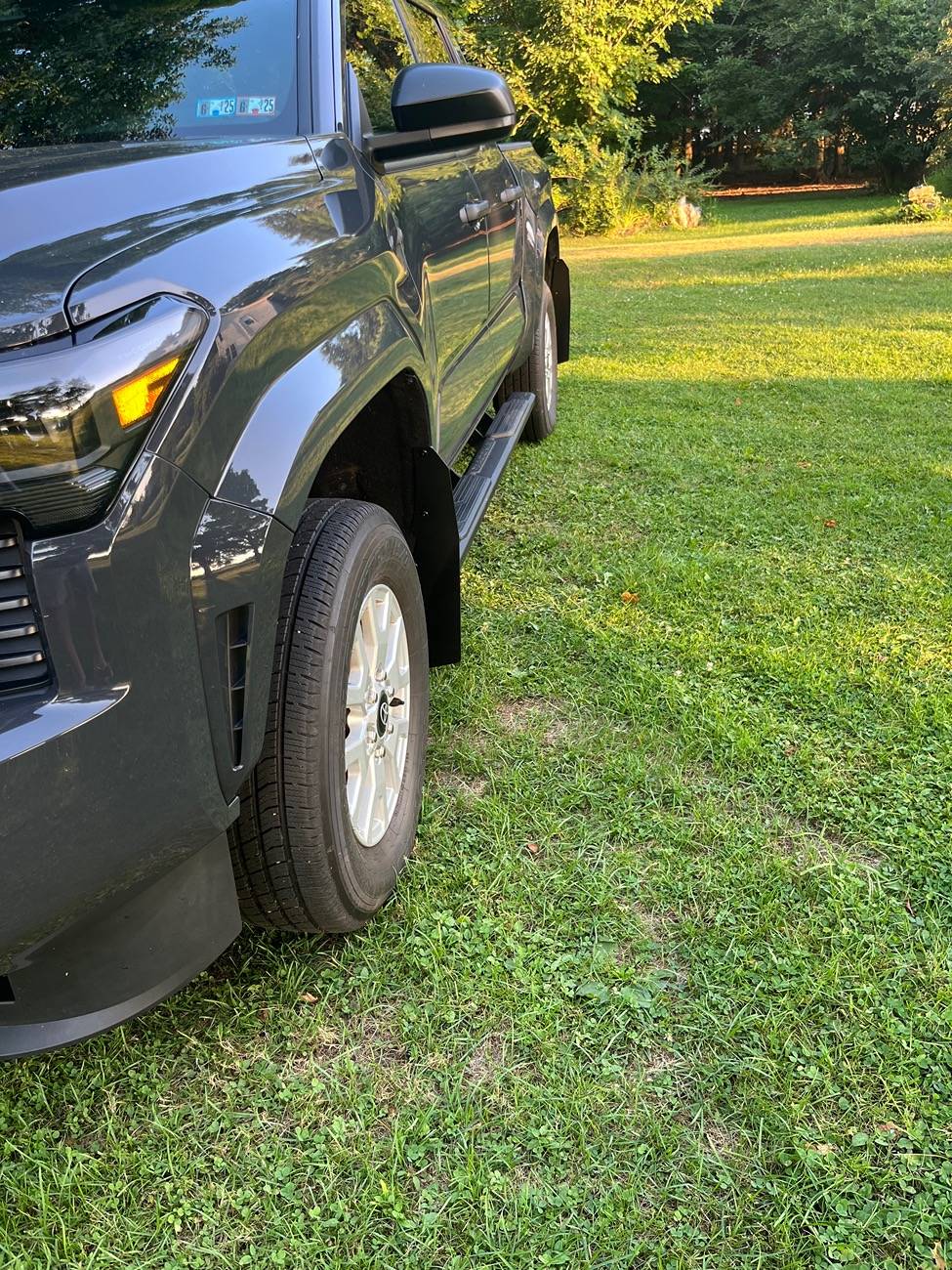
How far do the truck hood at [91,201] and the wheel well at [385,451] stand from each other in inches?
23.3

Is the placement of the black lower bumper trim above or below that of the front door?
below

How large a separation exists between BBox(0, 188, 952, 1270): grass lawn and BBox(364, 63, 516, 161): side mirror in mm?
1503

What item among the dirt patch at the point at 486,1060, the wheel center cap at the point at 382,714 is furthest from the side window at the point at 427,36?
the dirt patch at the point at 486,1060

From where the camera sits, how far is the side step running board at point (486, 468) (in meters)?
2.94

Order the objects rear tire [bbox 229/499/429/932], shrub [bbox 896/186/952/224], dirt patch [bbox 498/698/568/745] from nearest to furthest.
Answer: rear tire [bbox 229/499/429/932]
dirt patch [bbox 498/698/568/745]
shrub [bbox 896/186/952/224]

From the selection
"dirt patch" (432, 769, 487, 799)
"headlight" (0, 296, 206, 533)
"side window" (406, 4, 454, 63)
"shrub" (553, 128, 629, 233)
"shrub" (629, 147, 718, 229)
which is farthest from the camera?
"shrub" (629, 147, 718, 229)

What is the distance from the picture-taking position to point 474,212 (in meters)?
3.10

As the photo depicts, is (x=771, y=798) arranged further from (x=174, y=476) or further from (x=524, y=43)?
(x=524, y=43)

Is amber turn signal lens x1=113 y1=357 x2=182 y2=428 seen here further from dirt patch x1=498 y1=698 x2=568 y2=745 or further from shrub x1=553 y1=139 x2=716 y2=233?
shrub x1=553 y1=139 x2=716 y2=233

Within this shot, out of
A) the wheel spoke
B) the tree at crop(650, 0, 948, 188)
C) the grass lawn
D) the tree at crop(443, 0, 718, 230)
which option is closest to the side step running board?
the grass lawn

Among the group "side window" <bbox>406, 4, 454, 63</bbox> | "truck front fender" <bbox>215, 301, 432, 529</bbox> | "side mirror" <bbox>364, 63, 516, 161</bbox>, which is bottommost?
"truck front fender" <bbox>215, 301, 432, 529</bbox>

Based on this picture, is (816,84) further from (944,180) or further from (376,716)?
(376,716)

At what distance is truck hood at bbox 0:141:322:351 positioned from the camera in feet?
4.01

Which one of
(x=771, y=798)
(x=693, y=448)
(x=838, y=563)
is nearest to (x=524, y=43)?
(x=693, y=448)
